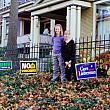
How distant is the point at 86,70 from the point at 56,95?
166cm

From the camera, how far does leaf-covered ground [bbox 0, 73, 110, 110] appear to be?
236 inches

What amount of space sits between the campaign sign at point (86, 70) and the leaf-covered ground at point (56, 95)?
243 mm

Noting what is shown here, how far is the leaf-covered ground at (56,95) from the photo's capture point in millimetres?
6004

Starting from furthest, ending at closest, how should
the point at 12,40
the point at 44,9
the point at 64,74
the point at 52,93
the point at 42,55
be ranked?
1. the point at 44,9
2. the point at 12,40
3. the point at 42,55
4. the point at 64,74
5. the point at 52,93

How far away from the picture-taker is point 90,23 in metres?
18.4

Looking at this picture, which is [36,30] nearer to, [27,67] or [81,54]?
[27,67]

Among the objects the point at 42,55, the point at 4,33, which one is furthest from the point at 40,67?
the point at 4,33

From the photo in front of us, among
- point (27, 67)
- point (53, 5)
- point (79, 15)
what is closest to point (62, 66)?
point (27, 67)

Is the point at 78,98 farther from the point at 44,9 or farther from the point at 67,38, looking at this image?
the point at 44,9

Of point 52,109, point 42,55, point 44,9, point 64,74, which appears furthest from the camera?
point 44,9

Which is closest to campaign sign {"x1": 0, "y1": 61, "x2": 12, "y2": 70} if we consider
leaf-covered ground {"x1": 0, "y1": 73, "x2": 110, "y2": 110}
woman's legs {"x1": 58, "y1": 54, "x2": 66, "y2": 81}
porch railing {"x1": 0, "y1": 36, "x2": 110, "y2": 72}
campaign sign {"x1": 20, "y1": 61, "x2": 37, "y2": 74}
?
porch railing {"x1": 0, "y1": 36, "x2": 110, "y2": 72}

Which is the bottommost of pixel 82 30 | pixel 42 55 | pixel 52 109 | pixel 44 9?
pixel 52 109

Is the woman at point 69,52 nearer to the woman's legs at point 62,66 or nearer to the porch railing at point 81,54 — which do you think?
the woman's legs at point 62,66

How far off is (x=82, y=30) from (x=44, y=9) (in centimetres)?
274
